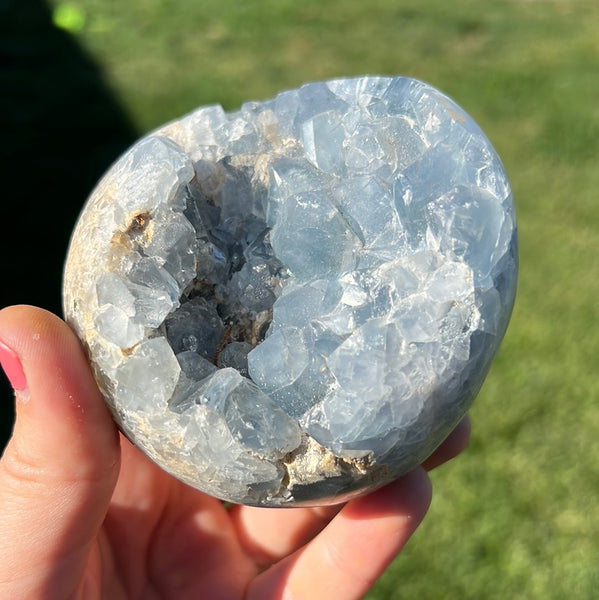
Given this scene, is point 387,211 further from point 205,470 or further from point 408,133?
point 205,470

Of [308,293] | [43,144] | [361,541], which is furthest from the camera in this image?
[43,144]

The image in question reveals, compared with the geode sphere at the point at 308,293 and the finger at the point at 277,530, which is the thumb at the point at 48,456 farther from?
the finger at the point at 277,530

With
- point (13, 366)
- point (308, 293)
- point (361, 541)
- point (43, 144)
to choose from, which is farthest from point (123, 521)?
point (43, 144)

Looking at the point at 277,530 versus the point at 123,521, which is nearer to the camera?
the point at 123,521

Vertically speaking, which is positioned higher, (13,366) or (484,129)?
(13,366)

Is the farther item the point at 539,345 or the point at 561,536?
the point at 539,345

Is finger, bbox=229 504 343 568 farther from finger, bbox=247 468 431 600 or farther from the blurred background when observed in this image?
the blurred background

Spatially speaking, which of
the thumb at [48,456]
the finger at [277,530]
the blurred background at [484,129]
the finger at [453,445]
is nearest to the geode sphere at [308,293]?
the thumb at [48,456]

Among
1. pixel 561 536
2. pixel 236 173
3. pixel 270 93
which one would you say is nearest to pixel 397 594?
pixel 561 536

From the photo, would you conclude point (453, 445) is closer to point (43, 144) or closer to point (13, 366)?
point (13, 366)
